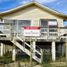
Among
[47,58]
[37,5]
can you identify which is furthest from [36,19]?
[47,58]

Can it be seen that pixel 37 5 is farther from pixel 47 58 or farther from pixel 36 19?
pixel 47 58

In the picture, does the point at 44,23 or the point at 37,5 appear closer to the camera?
the point at 44,23

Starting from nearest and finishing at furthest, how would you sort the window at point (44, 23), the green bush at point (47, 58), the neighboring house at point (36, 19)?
the green bush at point (47, 58) → the neighboring house at point (36, 19) → the window at point (44, 23)

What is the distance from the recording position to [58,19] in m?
31.8

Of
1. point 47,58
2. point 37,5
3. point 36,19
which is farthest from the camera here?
point 37,5

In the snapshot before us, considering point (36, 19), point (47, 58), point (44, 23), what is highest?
point (36, 19)

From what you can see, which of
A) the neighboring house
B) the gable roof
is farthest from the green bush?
the gable roof

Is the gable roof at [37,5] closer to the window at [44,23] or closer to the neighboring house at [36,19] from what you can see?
the neighboring house at [36,19]

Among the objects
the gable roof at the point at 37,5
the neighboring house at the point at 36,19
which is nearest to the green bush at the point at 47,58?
the neighboring house at the point at 36,19

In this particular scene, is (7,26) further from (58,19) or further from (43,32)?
(58,19)

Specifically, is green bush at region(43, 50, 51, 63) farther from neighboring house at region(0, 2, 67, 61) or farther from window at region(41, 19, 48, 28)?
window at region(41, 19, 48, 28)

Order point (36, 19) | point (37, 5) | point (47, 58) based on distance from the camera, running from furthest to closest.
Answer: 1. point (37, 5)
2. point (36, 19)
3. point (47, 58)

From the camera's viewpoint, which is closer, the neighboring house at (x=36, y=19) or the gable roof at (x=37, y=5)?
the neighboring house at (x=36, y=19)

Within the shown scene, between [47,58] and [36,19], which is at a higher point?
[36,19]
